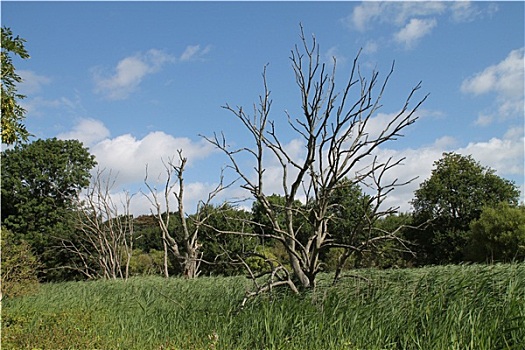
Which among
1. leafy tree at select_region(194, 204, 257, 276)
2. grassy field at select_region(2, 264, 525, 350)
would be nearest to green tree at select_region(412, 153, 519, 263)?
leafy tree at select_region(194, 204, 257, 276)

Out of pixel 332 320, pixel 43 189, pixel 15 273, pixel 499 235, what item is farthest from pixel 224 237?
pixel 332 320

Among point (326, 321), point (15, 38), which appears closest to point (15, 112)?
point (15, 38)

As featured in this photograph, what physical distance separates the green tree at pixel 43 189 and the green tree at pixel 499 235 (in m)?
14.2

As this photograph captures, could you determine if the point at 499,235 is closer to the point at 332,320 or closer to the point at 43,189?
the point at 332,320

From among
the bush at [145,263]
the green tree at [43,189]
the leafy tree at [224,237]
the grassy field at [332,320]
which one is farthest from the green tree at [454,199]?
the green tree at [43,189]

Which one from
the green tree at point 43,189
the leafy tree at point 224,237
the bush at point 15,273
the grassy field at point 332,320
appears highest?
the green tree at point 43,189

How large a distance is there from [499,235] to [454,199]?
405 cm

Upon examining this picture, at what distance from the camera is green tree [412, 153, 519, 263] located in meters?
16.9

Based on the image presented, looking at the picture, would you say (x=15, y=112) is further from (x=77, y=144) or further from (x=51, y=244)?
(x=77, y=144)

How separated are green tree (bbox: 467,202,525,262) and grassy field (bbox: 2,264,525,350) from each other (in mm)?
8359

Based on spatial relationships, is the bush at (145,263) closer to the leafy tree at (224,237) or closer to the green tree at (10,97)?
the leafy tree at (224,237)

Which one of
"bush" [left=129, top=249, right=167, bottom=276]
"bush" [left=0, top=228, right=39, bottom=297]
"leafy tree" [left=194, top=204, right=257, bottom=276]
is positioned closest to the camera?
"bush" [left=0, top=228, right=39, bottom=297]

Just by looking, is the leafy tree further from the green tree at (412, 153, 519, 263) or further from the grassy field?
the grassy field

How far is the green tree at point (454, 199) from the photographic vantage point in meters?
16.9
